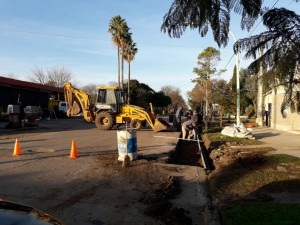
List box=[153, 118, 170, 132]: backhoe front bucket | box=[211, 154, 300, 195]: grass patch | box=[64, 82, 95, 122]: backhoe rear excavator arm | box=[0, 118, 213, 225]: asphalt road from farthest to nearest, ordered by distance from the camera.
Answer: box=[64, 82, 95, 122]: backhoe rear excavator arm, box=[153, 118, 170, 132]: backhoe front bucket, box=[211, 154, 300, 195]: grass patch, box=[0, 118, 213, 225]: asphalt road

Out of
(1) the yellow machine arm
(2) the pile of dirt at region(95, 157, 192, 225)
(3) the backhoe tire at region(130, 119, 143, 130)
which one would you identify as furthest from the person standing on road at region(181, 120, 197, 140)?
(2) the pile of dirt at region(95, 157, 192, 225)

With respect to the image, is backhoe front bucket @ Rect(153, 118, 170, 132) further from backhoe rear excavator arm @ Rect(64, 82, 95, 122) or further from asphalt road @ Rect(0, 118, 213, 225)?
asphalt road @ Rect(0, 118, 213, 225)

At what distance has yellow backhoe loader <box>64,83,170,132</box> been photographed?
2488 cm

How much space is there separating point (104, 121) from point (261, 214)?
20.2 metres

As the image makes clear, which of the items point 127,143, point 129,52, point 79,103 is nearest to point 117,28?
point 129,52

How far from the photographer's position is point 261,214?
5.59 m

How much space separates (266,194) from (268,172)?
6.55ft

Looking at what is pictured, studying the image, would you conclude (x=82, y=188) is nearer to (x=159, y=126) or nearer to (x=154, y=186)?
(x=154, y=186)

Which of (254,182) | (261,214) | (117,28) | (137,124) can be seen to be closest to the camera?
(261,214)

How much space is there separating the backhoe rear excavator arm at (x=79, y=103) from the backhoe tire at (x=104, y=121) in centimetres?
73

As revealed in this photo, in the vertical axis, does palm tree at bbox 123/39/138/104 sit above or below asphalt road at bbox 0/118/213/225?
above

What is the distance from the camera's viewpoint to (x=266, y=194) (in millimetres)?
7117

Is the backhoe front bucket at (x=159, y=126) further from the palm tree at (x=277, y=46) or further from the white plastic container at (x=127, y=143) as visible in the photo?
the palm tree at (x=277, y=46)

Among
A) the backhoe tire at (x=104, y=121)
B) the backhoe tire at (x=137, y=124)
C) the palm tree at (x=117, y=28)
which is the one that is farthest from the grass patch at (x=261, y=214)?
the palm tree at (x=117, y=28)
